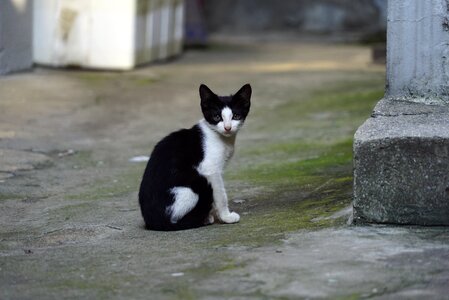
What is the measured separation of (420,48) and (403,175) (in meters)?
0.93

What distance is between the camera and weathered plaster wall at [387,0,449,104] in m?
5.41

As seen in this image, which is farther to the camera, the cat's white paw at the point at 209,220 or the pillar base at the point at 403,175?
the cat's white paw at the point at 209,220

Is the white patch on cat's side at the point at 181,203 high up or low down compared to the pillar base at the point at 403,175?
down

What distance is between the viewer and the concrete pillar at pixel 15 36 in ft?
38.3

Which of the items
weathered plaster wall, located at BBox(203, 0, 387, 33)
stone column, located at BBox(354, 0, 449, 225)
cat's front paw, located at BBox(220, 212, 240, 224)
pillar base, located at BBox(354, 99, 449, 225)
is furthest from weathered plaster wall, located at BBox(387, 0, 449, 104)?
weathered plaster wall, located at BBox(203, 0, 387, 33)

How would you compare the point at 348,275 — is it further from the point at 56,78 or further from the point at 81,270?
the point at 56,78

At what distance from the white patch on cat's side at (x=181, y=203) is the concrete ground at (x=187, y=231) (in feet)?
0.48

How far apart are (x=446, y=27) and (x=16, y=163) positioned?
3.85m

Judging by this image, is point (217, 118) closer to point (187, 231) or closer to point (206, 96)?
point (206, 96)

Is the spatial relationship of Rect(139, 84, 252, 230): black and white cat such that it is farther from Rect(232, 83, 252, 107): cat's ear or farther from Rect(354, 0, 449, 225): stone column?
Rect(354, 0, 449, 225): stone column

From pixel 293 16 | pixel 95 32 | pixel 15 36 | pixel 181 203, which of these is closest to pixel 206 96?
pixel 181 203

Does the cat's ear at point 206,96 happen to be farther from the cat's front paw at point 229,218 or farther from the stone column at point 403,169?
the stone column at point 403,169

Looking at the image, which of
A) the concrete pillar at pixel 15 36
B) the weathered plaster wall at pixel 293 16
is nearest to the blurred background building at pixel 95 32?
the concrete pillar at pixel 15 36

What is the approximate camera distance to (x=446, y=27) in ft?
17.7
